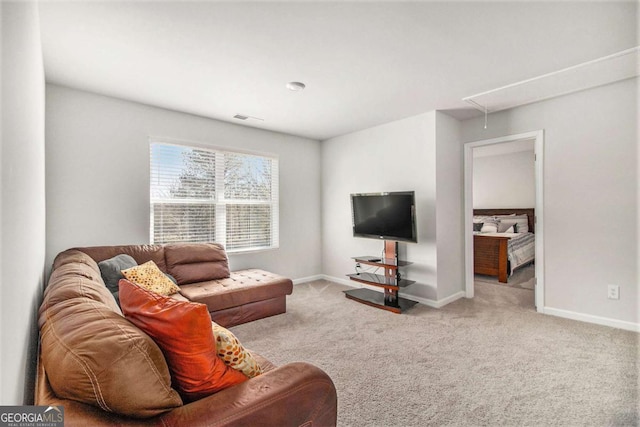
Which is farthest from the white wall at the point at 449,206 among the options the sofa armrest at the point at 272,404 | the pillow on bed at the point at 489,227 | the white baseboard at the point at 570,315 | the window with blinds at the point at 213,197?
the sofa armrest at the point at 272,404

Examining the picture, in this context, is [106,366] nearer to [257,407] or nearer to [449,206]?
[257,407]

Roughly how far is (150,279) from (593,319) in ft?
15.1

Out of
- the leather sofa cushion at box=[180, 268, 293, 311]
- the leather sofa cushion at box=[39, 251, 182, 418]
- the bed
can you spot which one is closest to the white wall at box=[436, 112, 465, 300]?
the bed

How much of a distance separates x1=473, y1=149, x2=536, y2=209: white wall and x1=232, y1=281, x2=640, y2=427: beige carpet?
13.5 feet

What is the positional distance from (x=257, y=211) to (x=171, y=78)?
7.34 ft

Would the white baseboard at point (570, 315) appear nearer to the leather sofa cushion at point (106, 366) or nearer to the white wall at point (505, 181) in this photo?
the leather sofa cushion at point (106, 366)

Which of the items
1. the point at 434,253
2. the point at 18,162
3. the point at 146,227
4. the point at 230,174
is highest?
the point at 230,174

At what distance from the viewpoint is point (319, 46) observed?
90.4 inches

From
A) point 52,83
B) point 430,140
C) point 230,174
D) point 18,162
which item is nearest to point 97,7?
point 18,162

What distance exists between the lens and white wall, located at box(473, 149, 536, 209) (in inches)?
269

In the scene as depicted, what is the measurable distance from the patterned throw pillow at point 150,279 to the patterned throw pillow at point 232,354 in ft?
6.65

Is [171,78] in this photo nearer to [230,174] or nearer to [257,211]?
[230,174]

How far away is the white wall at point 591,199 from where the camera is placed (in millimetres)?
2979

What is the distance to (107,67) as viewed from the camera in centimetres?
262
